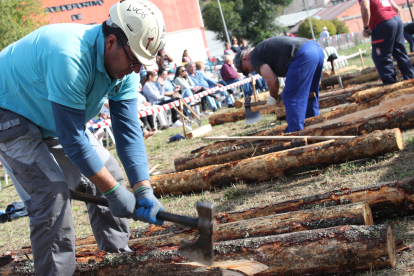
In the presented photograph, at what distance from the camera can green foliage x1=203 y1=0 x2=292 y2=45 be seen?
43806mm

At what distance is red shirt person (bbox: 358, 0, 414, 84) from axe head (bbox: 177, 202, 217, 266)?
5631mm

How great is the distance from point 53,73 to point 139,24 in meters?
0.55

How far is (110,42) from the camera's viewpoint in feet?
6.96

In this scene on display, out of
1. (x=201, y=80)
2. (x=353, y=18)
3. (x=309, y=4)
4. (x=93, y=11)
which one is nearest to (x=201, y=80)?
(x=201, y=80)

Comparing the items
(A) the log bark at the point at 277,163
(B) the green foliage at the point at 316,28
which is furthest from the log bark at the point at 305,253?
(B) the green foliage at the point at 316,28

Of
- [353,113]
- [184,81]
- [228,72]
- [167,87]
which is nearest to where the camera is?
[353,113]

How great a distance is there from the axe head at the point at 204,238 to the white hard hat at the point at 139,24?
0.93m

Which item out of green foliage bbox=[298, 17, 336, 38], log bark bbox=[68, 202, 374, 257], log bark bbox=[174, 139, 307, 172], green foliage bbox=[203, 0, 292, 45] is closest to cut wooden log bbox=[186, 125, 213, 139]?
log bark bbox=[174, 139, 307, 172]

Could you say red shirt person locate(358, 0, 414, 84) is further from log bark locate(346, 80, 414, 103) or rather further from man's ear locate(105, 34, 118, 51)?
man's ear locate(105, 34, 118, 51)

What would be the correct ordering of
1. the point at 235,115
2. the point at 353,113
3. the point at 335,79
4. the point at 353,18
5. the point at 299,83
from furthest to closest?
the point at 353,18 → the point at 335,79 → the point at 235,115 → the point at 353,113 → the point at 299,83

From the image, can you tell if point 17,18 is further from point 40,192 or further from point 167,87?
point 40,192

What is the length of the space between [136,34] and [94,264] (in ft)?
4.97

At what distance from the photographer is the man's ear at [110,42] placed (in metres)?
2.10

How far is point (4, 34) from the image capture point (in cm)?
1441
